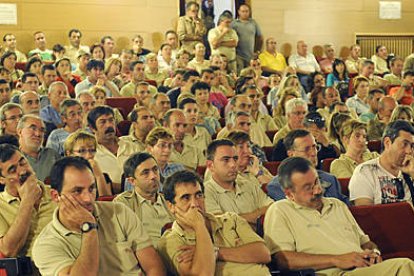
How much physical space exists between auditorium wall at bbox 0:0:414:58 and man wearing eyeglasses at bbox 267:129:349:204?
6.68 metres

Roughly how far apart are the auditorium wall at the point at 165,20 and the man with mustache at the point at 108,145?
207 inches

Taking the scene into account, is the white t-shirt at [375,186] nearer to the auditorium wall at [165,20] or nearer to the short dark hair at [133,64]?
the short dark hair at [133,64]

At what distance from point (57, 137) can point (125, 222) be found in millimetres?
2471

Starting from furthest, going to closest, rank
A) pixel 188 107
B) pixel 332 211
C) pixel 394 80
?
pixel 394 80
pixel 188 107
pixel 332 211

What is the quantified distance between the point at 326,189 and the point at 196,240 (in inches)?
49.0

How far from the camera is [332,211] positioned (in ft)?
11.2

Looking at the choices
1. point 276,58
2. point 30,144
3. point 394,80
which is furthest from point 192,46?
point 30,144

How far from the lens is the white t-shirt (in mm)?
3975

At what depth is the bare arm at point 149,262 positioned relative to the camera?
296cm

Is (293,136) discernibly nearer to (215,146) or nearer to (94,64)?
(215,146)

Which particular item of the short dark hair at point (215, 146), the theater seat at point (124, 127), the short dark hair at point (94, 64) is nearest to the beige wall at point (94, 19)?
the short dark hair at point (94, 64)

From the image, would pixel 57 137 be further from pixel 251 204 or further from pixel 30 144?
→ pixel 251 204

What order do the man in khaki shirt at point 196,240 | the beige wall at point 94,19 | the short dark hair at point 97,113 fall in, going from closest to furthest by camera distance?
the man in khaki shirt at point 196,240 → the short dark hair at point 97,113 → the beige wall at point 94,19

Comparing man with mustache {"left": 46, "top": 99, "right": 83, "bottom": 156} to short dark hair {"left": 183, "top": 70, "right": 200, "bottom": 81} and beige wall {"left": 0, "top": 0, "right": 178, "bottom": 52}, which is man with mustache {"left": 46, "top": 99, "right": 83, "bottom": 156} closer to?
short dark hair {"left": 183, "top": 70, "right": 200, "bottom": 81}
